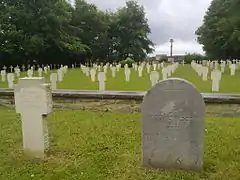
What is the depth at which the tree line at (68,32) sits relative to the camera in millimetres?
34875

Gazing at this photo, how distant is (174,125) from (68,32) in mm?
43170

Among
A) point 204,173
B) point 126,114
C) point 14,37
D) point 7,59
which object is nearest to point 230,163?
point 204,173

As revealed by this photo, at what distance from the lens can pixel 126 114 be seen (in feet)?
28.7

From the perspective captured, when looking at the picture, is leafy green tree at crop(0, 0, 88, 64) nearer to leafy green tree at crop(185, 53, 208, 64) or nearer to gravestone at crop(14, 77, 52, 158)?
leafy green tree at crop(185, 53, 208, 64)

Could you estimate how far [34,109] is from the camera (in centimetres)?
548

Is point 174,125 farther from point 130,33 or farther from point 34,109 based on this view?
point 130,33

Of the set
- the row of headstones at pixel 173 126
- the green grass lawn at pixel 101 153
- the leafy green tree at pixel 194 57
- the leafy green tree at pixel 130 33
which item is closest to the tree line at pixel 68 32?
the leafy green tree at pixel 130 33

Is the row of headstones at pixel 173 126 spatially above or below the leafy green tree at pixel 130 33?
below

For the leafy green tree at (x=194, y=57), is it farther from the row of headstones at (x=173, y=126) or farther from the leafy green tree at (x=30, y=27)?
the row of headstones at (x=173, y=126)

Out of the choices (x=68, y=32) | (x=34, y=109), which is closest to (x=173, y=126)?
(x=34, y=109)

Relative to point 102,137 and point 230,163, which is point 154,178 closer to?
point 230,163

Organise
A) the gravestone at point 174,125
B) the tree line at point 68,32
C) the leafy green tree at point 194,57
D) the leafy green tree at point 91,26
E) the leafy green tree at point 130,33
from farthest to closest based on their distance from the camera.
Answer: the leafy green tree at point 194,57 → the leafy green tree at point 130,33 → the leafy green tree at point 91,26 → the tree line at point 68,32 → the gravestone at point 174,125

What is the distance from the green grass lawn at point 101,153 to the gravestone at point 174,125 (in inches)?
9.0

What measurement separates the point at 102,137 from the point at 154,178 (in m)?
2.09
